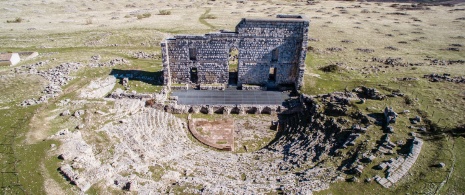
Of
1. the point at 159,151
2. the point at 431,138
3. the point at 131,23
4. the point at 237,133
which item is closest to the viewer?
the point at 431,138

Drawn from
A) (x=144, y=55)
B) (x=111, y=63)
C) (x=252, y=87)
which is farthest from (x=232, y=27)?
(x=252, y=87)

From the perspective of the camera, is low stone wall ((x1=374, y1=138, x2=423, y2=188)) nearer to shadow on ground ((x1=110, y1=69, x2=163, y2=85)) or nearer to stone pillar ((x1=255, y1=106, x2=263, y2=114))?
stone pillar ((x1=255, y1=106, x2=263, y2=114))

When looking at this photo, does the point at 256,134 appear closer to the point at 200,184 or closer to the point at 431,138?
the point at 200,184

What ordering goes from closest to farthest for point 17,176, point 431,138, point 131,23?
point 17,176 < point 431,138 < point 131,23

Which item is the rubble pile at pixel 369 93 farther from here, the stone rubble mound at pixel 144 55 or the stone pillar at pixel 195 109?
the stone rubble mound at pixel 144 55

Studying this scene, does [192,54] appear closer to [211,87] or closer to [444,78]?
[211,87]

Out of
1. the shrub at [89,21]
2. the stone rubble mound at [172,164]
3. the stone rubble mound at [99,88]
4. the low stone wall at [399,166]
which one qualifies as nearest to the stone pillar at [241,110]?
the stone rubble mound at [172,164]

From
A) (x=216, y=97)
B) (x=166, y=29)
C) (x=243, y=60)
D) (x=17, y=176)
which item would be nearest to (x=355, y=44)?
(x=243, y=60)
